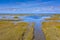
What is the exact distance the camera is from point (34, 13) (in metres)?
41.6

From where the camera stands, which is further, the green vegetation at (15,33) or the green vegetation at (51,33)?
the green vegetation at (51,33)

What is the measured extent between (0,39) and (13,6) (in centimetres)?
2532

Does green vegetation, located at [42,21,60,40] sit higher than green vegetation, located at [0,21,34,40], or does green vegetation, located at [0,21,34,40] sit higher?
green vegetation, located at [0,21,34,40]

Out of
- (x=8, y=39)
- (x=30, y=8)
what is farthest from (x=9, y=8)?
(x=8, y=39)

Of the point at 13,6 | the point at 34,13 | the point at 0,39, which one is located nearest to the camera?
the point at 0,39

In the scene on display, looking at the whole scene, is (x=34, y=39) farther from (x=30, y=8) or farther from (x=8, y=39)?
(x=30, y=8)

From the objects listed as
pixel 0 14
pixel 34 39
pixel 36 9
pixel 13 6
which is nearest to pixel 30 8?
pixel 36 9

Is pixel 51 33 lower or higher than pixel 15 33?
lower

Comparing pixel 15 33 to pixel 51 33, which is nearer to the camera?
pixel 15 33

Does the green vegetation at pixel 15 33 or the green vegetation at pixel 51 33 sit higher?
the green vegetation at pixel 15 33

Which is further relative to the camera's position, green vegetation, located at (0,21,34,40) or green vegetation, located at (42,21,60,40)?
green vegetation, located at (42,21,60,40)

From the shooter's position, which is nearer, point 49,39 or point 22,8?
point 49,39

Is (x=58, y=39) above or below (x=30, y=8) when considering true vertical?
below

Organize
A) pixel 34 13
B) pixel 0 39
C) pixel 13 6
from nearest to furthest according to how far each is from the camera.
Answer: pixel 0 39, pixel 13 6, pixel 34 13
